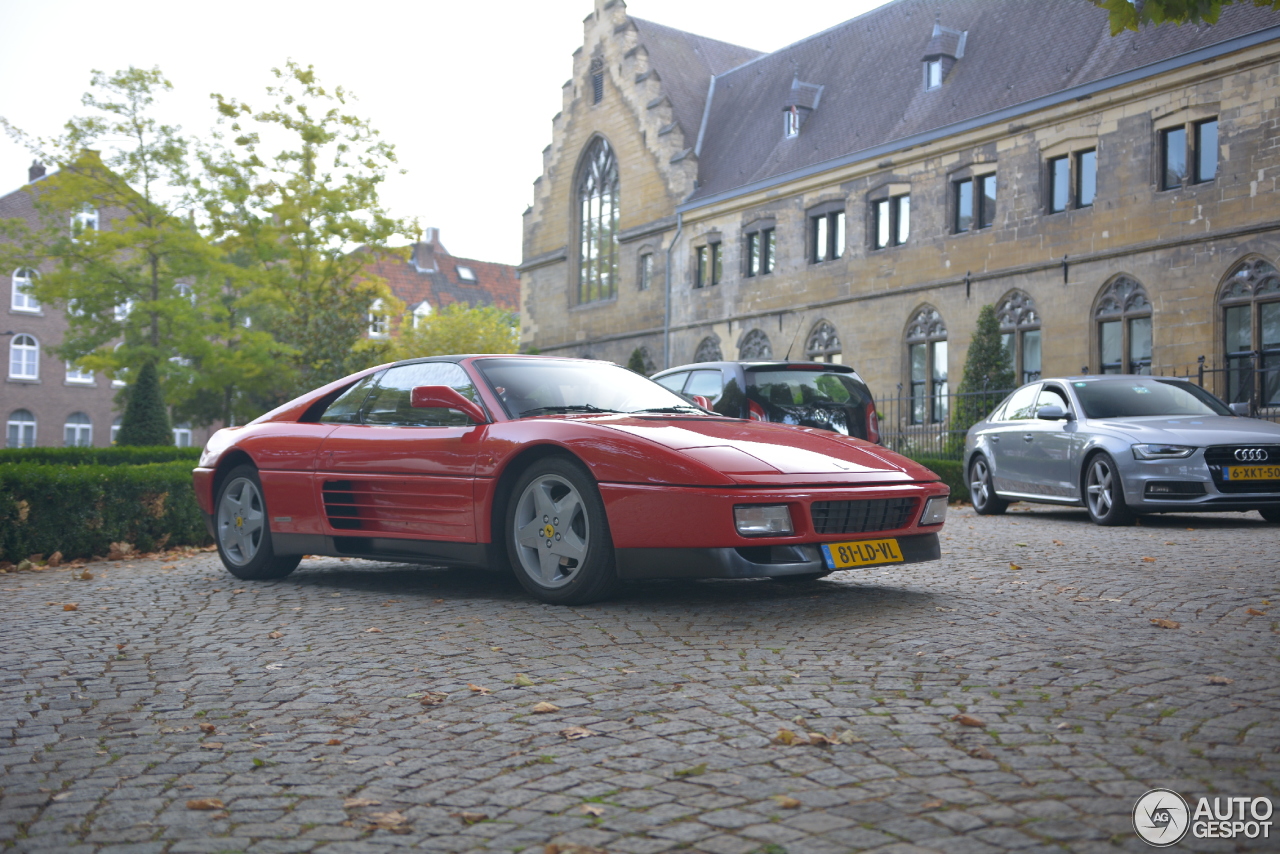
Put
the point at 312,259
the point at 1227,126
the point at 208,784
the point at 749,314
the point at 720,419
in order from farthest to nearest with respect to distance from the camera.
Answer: the point at 749,314, the point at 312,259, the point at 1227,126, the point at 720,419, the point at 208,784

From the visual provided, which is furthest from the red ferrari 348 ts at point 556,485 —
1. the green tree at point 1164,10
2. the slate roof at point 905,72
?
the slate roof at point 905,72

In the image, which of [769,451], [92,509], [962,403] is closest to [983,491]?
[769,451]

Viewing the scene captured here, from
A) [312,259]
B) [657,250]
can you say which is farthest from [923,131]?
[312,259]

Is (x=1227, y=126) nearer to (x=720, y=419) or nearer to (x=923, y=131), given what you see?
(x=923, y=131)

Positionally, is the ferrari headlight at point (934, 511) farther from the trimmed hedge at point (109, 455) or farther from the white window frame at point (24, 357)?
the white window frame at point (24, 357)

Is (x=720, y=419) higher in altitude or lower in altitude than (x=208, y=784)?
higher

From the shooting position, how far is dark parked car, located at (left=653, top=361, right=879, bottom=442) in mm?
11820

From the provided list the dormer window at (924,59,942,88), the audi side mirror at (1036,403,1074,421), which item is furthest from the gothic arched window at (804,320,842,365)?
the audi side mirror at (1036,403,1074,421)

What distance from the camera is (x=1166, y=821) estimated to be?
283 cm

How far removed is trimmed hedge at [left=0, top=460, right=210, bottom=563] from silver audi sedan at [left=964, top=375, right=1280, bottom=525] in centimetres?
816

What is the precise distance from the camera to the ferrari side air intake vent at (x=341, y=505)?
279 inches

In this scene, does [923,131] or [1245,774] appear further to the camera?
[923,131]

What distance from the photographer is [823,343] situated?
1324 inches

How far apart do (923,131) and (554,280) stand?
64.2 ft
